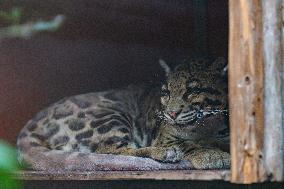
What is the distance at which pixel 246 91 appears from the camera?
271 cm

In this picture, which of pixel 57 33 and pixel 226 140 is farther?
pixel 57 33

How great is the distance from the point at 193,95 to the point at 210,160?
0.83 metres

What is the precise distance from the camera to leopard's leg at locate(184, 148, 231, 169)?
143 inches

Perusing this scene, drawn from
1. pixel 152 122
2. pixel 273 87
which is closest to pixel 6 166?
pixel 273 87

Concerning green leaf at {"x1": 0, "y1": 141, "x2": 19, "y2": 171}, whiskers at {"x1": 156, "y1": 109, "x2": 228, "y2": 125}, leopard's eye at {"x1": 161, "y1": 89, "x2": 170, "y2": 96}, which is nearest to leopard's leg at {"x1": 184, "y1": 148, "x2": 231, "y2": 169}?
whiskers at {"x1": 156, "y1": 109, "x2": 228, "y2": 125}

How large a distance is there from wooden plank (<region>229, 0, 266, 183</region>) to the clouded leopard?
1.33 meters

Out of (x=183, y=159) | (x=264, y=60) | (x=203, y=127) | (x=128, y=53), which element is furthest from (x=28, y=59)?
(x=264, y=60)

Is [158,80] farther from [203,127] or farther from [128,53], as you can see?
[203,127]

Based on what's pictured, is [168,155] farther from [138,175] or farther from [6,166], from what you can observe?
[6,166]

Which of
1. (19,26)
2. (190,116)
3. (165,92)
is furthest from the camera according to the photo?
(165,92)

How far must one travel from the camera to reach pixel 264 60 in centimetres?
275

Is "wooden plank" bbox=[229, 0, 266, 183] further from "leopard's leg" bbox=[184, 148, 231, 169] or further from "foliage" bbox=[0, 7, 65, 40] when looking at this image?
"leopard's leg" bbox=[184, 148, 231, 169]

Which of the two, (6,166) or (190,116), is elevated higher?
(190,116)

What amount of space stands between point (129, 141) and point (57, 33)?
107 cm
